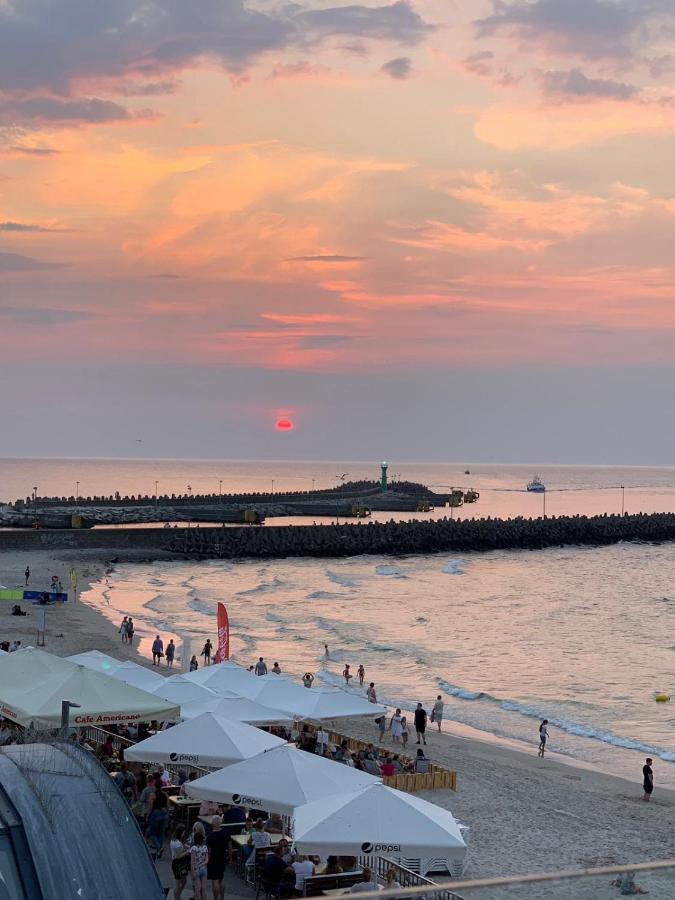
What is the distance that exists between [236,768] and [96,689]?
2.58 m

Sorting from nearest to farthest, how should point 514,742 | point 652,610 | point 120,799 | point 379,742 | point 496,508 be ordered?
point 120,799 → point 379,742 → point 514,742 → point 652,610 → point 496,508

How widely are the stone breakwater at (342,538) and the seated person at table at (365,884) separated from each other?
54.3 m

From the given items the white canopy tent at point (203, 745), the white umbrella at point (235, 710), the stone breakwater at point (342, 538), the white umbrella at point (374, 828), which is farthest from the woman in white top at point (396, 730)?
the stone breakwater at point (342, 538)

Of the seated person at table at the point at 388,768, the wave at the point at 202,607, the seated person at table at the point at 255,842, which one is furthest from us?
the wave at the point at 202,607

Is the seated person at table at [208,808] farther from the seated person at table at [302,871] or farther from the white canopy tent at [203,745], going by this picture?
the seated person at table at [302,871]

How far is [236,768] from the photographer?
41.9 ft

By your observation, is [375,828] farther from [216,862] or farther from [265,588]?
[265,588]

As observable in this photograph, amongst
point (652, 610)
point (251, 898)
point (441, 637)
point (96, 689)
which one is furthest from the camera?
point (652, 610)

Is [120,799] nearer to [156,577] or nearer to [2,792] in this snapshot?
[2,792]

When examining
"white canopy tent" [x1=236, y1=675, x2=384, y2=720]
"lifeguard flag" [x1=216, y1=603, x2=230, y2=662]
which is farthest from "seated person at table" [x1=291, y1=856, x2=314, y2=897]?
"lifeguard flag" [x1=216, y1=603, x2=230, y2=662]

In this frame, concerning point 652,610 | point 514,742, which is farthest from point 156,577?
point 514,742

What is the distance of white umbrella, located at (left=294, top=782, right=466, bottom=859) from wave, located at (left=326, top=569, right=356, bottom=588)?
47944 mm

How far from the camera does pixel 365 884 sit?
35.2 ft

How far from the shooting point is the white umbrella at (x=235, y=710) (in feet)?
56.0
